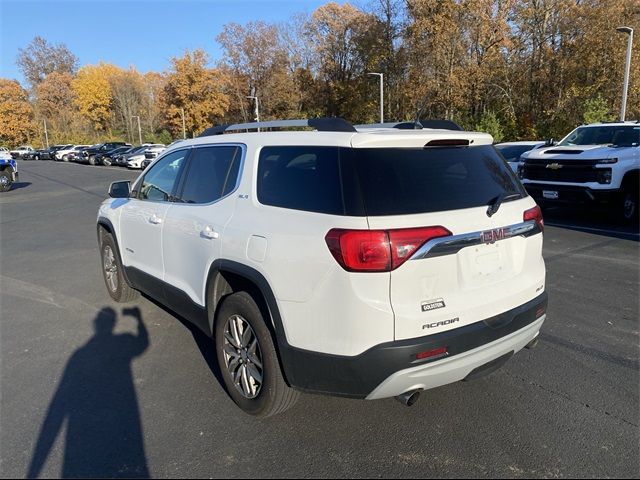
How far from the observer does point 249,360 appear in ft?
10.3

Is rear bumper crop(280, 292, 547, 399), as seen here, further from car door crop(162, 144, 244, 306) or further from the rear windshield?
car door crop(162, 144, 244, 306)

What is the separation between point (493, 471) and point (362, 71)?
4690 cm

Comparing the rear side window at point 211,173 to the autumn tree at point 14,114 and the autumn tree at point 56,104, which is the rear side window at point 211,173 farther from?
the autumn tree at point 14,114

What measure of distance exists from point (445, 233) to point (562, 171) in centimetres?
860

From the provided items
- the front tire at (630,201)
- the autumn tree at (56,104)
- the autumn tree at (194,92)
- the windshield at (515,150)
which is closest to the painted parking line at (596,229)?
the front tire at (630,201)

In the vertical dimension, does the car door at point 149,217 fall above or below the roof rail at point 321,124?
below

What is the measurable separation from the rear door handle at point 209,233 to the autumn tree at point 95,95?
83887 millimetres

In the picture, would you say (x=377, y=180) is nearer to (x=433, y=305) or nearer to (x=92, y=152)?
(x=433, y=305)

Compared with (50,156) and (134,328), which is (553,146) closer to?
(134,328)

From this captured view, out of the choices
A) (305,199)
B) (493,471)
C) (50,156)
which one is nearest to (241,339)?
(305,199)

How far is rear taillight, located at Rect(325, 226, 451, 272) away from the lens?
2461 millimetres

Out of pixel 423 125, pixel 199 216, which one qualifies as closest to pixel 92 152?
pixel 199 216

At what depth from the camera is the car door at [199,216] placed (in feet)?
11.0

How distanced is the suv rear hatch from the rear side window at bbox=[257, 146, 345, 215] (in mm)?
143
